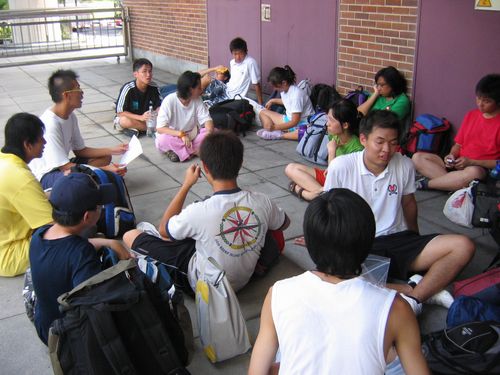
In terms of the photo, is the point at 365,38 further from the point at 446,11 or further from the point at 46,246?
→ the point at 46,246

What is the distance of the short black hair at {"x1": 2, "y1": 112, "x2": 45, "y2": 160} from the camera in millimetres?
3762

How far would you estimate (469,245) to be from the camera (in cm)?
345

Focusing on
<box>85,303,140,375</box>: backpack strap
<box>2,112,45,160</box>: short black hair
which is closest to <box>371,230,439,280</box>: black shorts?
<box>85,303,140,375</box>: backpack strap

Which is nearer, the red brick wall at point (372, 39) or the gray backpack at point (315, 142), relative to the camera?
the gray backpack at point (315, 142)

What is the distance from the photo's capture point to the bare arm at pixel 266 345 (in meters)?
1.86

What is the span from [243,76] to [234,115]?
115cm

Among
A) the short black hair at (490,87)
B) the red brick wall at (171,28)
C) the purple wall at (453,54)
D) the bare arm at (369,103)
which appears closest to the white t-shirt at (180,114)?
the bare arm at (369,103)

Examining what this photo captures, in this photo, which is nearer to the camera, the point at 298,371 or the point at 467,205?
the point at 298,371

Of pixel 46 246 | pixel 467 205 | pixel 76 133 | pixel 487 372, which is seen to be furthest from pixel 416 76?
pixel 46 246

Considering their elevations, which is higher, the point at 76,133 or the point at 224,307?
the point at 76,133

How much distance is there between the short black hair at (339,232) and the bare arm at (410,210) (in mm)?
2085

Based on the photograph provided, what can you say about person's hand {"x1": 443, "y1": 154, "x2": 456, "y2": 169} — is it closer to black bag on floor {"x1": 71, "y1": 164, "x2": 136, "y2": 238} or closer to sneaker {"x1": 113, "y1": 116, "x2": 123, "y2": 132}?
black bag on floor {"x1": 71, "y1": 164, "x2": 136, "y2": 238}

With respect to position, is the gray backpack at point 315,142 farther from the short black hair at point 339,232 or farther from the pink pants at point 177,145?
the short black hair at point 339,232

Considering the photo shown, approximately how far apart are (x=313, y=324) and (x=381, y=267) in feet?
6.09
